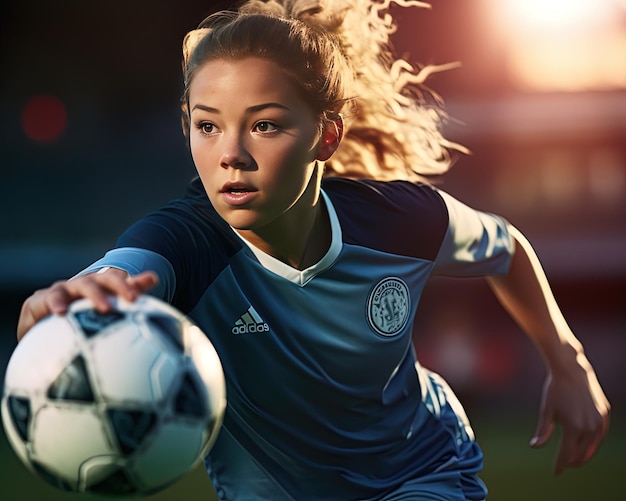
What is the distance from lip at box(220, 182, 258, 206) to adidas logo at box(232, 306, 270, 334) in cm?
31

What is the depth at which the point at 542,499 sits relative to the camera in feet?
15.7

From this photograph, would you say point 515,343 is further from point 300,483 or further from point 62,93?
point 300,483

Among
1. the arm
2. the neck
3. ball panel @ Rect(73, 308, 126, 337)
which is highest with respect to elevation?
ball panel @ Rect(73, 308, 126, 337)

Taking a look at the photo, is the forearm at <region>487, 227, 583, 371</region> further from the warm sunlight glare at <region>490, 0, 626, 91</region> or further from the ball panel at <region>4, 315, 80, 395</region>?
the warm sunlight glare at <region>490, 0, 626, 91</region>

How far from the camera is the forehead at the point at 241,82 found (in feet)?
7.89

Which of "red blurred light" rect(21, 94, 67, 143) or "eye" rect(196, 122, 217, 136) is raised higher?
"eye" rect(196, 122, 217, 136)

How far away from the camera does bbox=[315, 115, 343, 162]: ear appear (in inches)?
107

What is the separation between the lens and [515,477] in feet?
17.1

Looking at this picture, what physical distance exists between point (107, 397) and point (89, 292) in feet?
0.67

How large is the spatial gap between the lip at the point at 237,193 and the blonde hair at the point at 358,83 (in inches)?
13.6

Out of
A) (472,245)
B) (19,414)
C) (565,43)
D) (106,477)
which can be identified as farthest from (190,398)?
(565,43)

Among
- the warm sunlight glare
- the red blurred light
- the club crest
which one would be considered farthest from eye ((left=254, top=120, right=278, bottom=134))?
the red blurred light

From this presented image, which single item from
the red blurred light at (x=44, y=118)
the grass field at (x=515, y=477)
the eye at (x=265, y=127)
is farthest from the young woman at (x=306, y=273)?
the red blurred light at (x=44, y=118)

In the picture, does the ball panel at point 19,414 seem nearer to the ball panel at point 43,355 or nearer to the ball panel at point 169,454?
the ball panel at point 43,355
